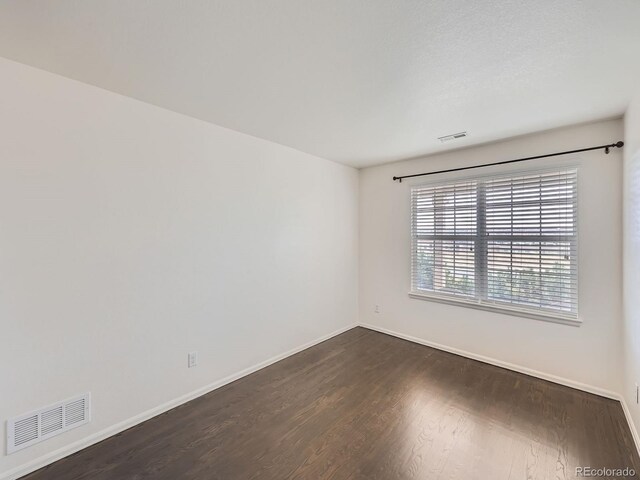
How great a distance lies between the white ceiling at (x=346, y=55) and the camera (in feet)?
4.15

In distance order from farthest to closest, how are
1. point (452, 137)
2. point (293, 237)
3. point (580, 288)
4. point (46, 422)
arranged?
point (293, 237) < point (452, 137) < point (580, 288) < point (46, 422)

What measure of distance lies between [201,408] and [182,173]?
1.91m

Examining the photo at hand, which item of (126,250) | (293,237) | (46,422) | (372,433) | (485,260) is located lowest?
(372,433)

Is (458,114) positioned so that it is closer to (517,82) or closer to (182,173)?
(517,82)

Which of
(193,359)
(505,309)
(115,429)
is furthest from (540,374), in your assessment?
(115,429)

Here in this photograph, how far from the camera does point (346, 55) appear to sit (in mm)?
1566

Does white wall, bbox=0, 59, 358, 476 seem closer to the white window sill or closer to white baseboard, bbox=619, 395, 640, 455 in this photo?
the white window sill

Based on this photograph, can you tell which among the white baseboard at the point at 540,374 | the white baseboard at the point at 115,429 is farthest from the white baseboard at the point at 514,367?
the white baseboard at the point at 115,429

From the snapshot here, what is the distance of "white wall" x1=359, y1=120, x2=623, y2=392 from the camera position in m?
2.41

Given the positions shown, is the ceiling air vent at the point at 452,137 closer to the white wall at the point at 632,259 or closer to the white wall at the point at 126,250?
the white wall at the point at 632,259

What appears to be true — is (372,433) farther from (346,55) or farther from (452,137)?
(452,137)

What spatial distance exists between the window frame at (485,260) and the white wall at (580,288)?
0.13ft

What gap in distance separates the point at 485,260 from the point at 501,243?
9.6 inches

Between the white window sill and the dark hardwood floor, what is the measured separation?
0.58 m
